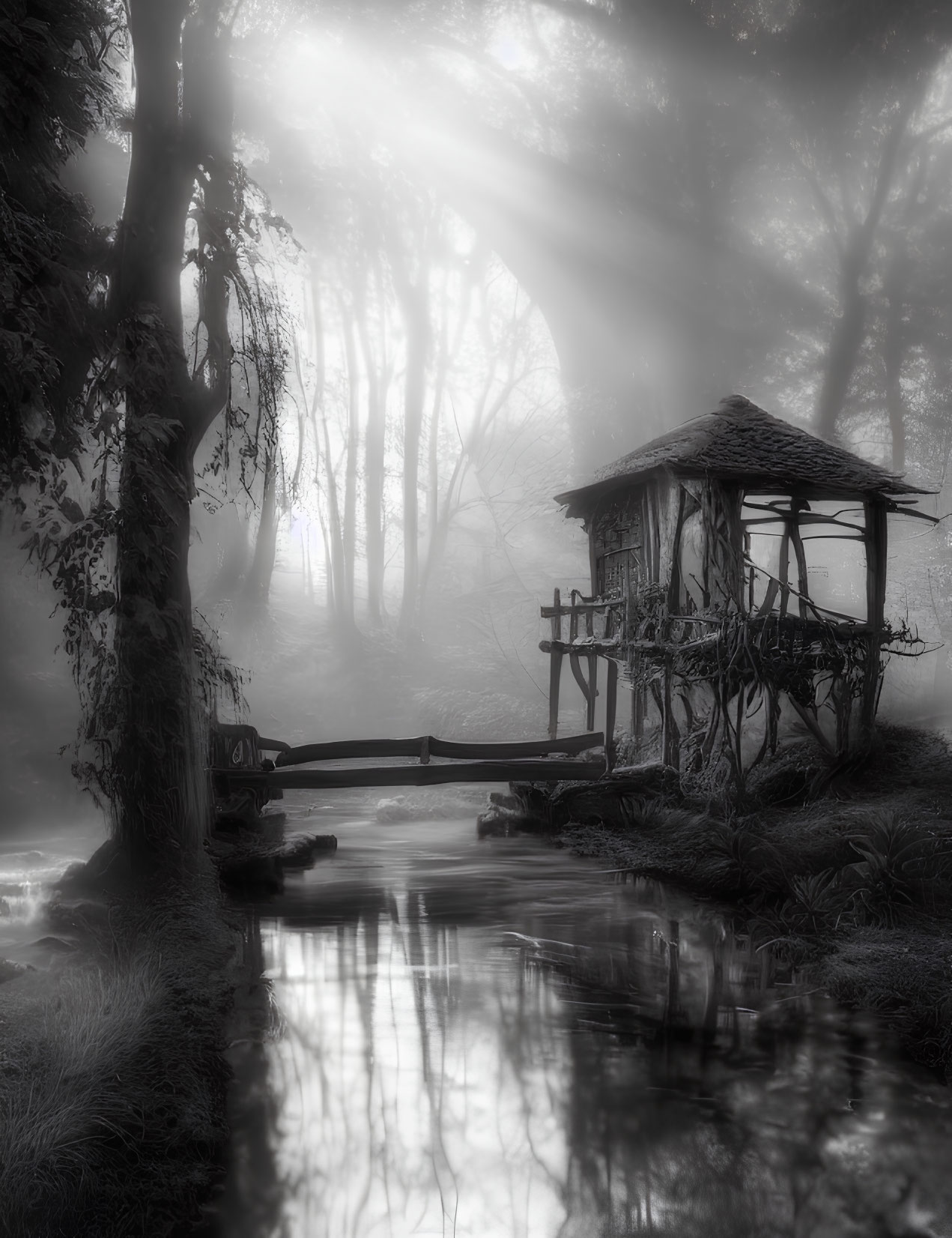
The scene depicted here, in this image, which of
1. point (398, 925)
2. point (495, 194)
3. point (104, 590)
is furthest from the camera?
point (495, 194)

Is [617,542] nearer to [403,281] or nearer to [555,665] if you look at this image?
[555,665]

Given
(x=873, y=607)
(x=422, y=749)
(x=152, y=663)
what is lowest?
(x=422, y=749)

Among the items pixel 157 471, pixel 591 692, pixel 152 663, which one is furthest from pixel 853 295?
pixel 152 663

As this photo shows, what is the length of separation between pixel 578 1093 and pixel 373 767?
836cm

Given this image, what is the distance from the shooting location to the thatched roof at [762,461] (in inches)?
619

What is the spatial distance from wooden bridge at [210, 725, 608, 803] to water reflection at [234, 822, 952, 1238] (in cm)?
337

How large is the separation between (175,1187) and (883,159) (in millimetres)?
32871

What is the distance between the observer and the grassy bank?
481 cm

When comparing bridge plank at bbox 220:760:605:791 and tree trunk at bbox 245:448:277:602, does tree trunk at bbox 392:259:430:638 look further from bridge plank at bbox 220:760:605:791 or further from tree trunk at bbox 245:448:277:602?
bridge plank at bbox 220:760:605:791

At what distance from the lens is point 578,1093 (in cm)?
666

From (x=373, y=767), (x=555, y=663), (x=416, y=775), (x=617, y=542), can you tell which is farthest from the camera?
(x=555, y=663)

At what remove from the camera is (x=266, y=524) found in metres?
31.8

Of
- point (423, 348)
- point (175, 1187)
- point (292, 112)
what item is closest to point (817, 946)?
point (175, 1187)

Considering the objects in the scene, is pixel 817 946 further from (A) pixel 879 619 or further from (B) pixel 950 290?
(B) pixel 950 290
